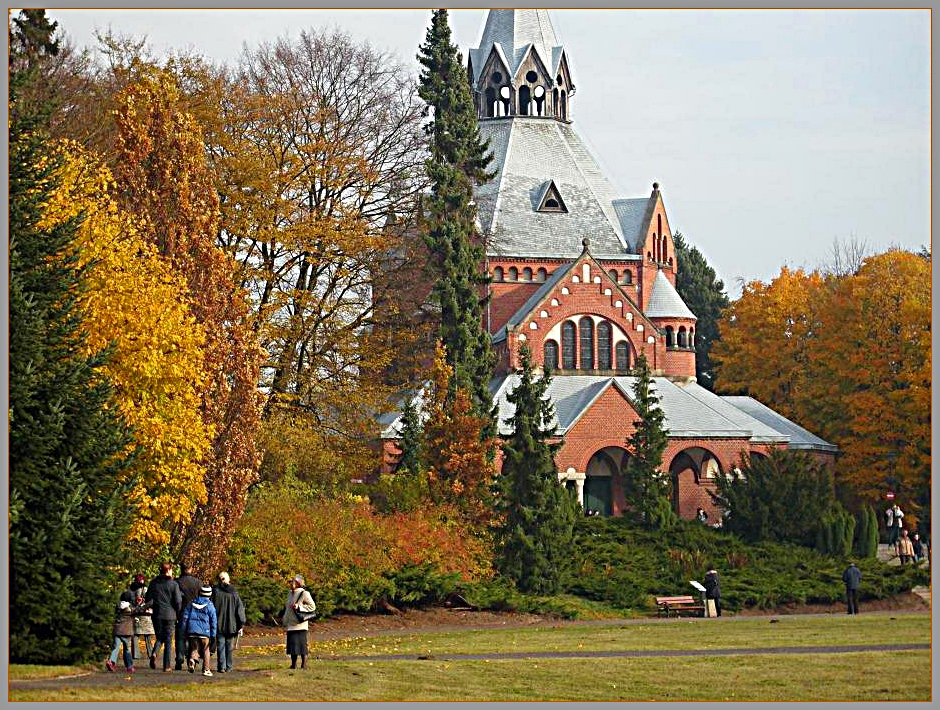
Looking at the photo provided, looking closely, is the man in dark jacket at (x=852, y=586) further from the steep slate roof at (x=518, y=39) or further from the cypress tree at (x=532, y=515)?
the steep slate roof at (x=518, y=39)

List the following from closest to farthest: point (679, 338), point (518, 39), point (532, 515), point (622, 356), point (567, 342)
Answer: point (532, 515)
point (567, 342)
point (622, 356)
point (679, 338)
point (518, 39)

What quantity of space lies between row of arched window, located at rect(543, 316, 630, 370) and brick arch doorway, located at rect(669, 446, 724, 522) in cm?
476

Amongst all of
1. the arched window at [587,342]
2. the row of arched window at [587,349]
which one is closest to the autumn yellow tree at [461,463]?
the row of arched window at [587,349]

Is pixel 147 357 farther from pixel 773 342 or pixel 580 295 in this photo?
pixel 773 342

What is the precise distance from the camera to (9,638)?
75.5ft

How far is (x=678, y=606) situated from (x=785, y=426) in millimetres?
29794

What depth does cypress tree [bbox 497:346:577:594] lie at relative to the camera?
39.7 metres

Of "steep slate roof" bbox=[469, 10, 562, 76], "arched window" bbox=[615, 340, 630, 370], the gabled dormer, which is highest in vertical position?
"steep slate roof" bbox=[469, 10, 562, 76]

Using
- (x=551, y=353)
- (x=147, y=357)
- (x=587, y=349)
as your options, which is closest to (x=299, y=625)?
(x=147, y=357)

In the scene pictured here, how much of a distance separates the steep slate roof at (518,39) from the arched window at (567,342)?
13358mm

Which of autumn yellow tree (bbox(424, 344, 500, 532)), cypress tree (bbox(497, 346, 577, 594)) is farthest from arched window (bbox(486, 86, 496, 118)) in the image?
cypress tree (bbox(497, 346, 577, 594))

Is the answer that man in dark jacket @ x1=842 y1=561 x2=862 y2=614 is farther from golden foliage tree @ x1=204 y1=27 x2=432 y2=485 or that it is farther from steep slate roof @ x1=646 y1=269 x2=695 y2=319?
steep slate roof @ x1=646 y1=269 x2=695 y2=319

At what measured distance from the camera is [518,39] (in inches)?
2761

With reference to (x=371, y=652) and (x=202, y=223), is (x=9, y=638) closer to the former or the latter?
(x=371, y=652)
